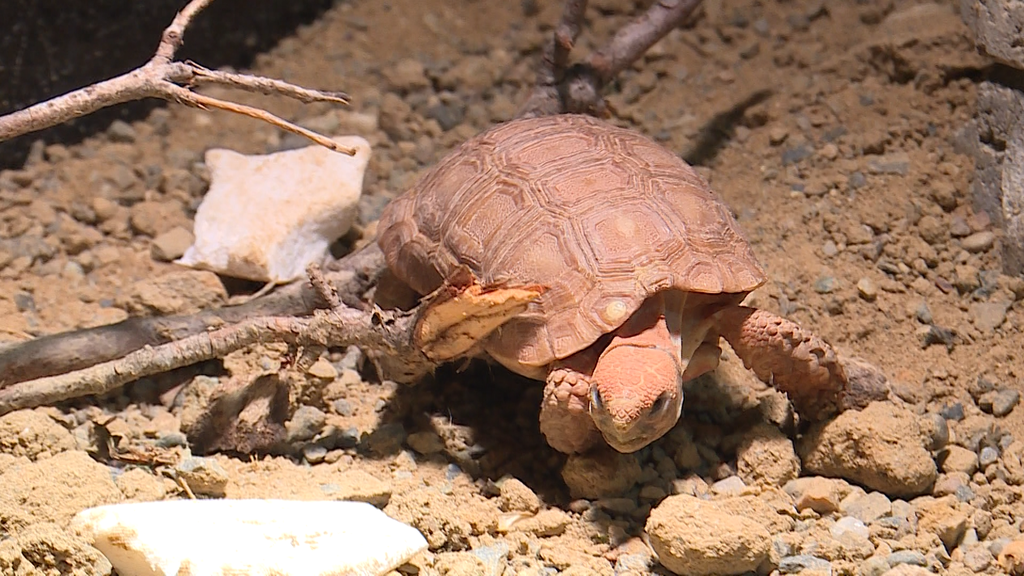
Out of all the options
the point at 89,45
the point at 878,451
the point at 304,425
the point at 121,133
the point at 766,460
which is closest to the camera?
the point at 878,451

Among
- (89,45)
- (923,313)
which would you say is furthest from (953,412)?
(89,45)

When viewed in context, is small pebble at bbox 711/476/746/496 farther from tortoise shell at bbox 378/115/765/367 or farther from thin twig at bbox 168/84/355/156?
thin twig at bbox 168/84/355/156

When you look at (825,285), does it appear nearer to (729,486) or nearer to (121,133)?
(729,486)

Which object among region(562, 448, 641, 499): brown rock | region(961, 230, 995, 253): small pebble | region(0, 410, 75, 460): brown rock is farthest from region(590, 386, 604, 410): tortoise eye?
region(961, 230, 995, 253): small pebble

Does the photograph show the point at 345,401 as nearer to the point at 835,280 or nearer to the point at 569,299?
the point at 569,299

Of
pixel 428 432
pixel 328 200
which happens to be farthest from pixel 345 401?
pixel 328 200
